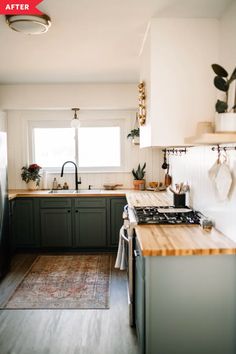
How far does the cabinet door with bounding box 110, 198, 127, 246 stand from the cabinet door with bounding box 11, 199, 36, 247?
110 cm

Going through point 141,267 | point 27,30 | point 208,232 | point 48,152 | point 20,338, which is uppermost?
point 27,30

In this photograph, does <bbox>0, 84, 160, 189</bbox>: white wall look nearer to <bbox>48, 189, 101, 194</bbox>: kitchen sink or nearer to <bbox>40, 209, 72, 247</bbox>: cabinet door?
<bbox>48, 189, 101, 194</bbox>: kitchen sink

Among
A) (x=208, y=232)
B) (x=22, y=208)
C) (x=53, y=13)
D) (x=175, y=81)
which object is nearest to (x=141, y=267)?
(x=208, y=232)

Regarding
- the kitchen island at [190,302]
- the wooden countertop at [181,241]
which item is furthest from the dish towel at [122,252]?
the kitchen island at [190,302]

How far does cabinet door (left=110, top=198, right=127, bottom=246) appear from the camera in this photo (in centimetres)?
422

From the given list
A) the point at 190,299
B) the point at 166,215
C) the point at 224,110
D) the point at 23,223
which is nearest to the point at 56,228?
the point at 23,223

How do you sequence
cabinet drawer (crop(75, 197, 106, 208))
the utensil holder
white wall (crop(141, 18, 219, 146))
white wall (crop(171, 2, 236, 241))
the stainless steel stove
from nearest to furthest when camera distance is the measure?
white wall (crop(171, 2, 236, 241))
white wall (crop(141, 18, 219, 146))
the stainless steel stove
the utensil holder
cabinet drawer (crop(75, 197, 106, 208))

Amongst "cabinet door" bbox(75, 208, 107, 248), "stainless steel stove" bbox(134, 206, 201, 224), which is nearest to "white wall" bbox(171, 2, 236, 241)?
"stainless steel stove" bbox(134, 206, 201, 224)

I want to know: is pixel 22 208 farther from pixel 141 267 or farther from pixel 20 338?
pixel 141 267

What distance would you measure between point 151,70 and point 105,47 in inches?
28.6

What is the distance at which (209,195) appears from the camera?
238 cm

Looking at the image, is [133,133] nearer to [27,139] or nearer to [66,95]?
[66,95]

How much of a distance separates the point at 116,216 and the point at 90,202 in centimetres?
41

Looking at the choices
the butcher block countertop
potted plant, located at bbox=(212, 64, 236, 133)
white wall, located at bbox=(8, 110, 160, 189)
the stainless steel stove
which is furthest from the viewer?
white wall, located at bbox=(8, 110, 160, 189)
